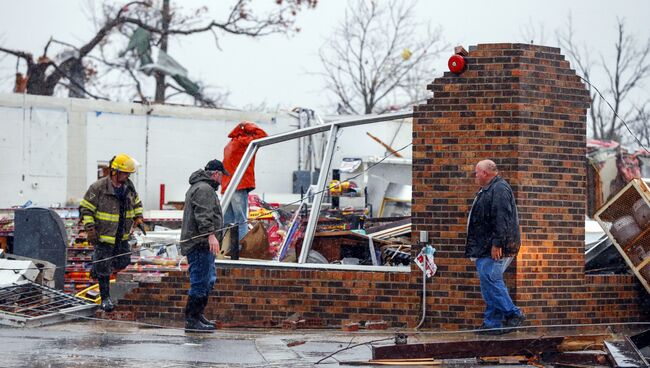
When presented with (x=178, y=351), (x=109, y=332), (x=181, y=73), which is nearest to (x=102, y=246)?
(x=109, y=332)

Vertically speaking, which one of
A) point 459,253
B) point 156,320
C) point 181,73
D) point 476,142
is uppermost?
point 181,73

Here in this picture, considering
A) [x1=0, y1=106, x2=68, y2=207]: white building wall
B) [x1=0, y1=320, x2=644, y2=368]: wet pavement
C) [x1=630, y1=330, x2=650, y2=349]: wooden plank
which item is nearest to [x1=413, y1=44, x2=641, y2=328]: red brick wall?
[x1=0, y1=320, x2=644, y2=368]: wet pavement

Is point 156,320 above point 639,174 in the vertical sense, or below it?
below

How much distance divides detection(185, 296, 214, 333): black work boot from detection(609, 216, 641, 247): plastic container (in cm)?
437

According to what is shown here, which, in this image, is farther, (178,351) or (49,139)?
(49,139)

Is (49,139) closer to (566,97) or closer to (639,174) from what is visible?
(639,174)

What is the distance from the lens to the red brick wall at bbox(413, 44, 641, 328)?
39.3 ft

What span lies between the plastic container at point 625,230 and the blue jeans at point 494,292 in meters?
1.95

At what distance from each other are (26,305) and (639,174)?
1921cm

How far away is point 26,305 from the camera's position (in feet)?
41.4

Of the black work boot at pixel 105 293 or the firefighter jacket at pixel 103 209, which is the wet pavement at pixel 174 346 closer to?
the black work boot at pixel 105 293

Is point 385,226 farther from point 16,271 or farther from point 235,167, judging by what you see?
point 16,271

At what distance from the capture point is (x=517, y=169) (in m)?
11.9

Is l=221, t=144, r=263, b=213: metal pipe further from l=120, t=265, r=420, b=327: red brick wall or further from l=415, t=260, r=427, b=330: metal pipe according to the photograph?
l=415, t=260, r=427, b=330: metal pipe
